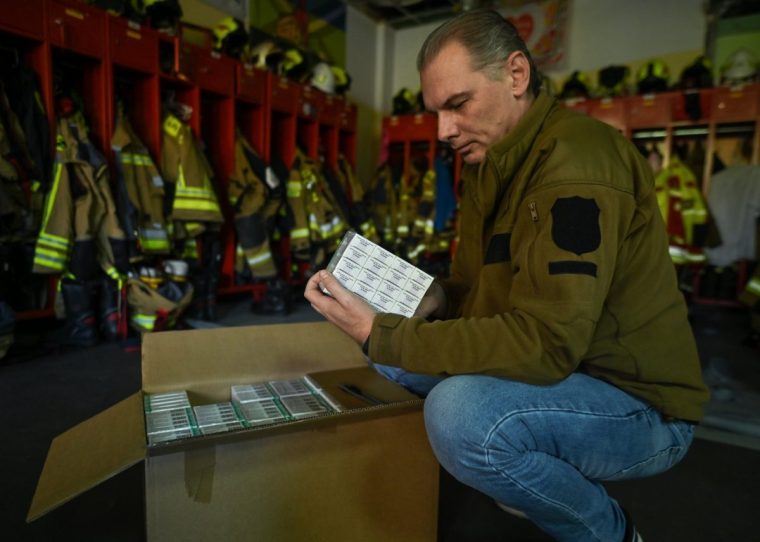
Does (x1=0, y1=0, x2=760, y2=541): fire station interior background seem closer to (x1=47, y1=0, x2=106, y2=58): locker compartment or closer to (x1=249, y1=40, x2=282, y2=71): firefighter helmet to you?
(x1=47, y1=0, x2=106, y2=58): locker compartment

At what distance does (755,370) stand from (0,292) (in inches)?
162

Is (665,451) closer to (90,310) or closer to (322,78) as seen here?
(90,310)

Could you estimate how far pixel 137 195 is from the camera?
2.97 metres

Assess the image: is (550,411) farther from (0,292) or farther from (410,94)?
(410,94)

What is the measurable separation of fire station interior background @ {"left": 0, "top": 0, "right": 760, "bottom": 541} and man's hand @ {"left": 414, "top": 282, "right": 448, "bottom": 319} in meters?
0.52

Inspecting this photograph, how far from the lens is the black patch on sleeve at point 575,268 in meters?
0.72

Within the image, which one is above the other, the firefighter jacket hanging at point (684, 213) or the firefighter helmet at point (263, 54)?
the firefighter helmet at point (263, 54)

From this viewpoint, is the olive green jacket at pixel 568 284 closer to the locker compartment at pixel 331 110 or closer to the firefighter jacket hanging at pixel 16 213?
the firefighter jacket hanging at pixel 16 213

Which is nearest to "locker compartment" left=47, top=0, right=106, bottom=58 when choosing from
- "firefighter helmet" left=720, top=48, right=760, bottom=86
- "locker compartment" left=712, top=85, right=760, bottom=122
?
"locker compartment" left=712, top=85, right=760, bottom=122

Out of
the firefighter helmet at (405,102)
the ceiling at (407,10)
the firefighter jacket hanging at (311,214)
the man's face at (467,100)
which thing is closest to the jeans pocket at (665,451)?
the man's face at (467,100)

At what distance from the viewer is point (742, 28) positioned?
475 cm

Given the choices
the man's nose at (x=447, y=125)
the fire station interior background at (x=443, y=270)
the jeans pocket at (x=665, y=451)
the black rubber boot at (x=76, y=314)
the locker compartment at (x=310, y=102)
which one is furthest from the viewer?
the locker compartment at (x=310, y=102)

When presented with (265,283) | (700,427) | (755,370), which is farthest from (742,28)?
(265,283)

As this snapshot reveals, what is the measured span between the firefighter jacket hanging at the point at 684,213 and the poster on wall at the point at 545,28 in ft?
6.75
